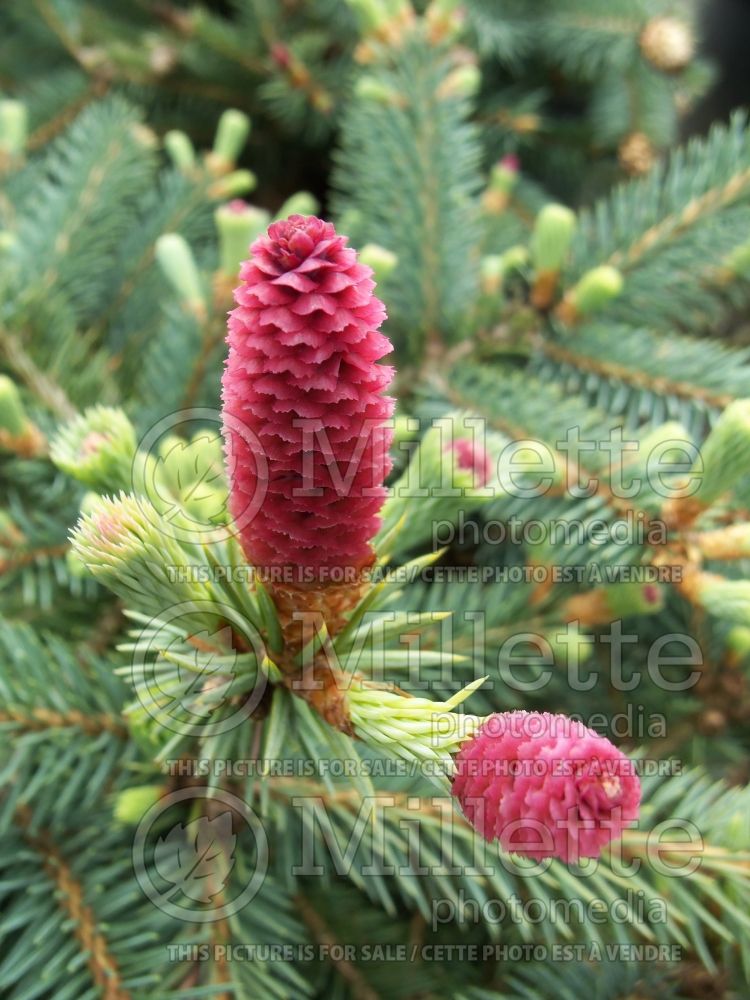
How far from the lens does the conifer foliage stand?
0.31 metres

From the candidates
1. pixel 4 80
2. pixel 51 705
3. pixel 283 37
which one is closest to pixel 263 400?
pixel 51 705

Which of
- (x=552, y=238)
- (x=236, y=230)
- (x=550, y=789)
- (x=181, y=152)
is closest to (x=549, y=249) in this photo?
(x=552, y=238)

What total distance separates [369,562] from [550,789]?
112 mm

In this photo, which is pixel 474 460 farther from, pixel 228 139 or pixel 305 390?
pixel 228 139

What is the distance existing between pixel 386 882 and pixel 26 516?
335 mm

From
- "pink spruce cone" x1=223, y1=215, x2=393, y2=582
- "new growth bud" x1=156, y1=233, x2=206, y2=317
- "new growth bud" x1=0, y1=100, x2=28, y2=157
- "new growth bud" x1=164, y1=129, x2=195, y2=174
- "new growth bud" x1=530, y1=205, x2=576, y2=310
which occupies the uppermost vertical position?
"new growth bud" x1=0, y1=100, x2=28, y2=157

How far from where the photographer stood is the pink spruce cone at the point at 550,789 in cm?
29

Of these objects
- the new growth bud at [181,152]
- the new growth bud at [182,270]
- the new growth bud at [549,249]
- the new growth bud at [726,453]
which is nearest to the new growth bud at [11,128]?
the new growth bud at [181,152]

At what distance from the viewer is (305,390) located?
0.30 meters

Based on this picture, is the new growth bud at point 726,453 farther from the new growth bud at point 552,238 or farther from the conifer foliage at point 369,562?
the new growth bud at point 552,238

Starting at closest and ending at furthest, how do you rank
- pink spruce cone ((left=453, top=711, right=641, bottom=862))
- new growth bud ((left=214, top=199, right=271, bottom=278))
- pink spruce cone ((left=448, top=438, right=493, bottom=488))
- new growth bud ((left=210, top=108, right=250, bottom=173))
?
1. pink spruce cone ((left=453, top=711, right=641, bottom=862))
2. pink spruce cone ((left=448, top=438, right=493, bottom=488))
3. new growth bud ((left=214, top=199, right=271, bottom=278))
4. new growth bud ((left=210, top=108, right=250, bottom=173))

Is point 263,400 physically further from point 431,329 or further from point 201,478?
point 431,329

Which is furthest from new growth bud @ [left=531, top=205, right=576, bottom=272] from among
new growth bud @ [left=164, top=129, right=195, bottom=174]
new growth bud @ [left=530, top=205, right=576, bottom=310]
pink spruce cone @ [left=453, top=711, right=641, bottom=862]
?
pink spruce cone @ [left=453, top=711, right=641, bottom=862]

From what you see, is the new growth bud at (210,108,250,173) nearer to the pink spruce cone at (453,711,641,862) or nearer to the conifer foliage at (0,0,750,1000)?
the conifer foliage at (0,0,750,1000)
